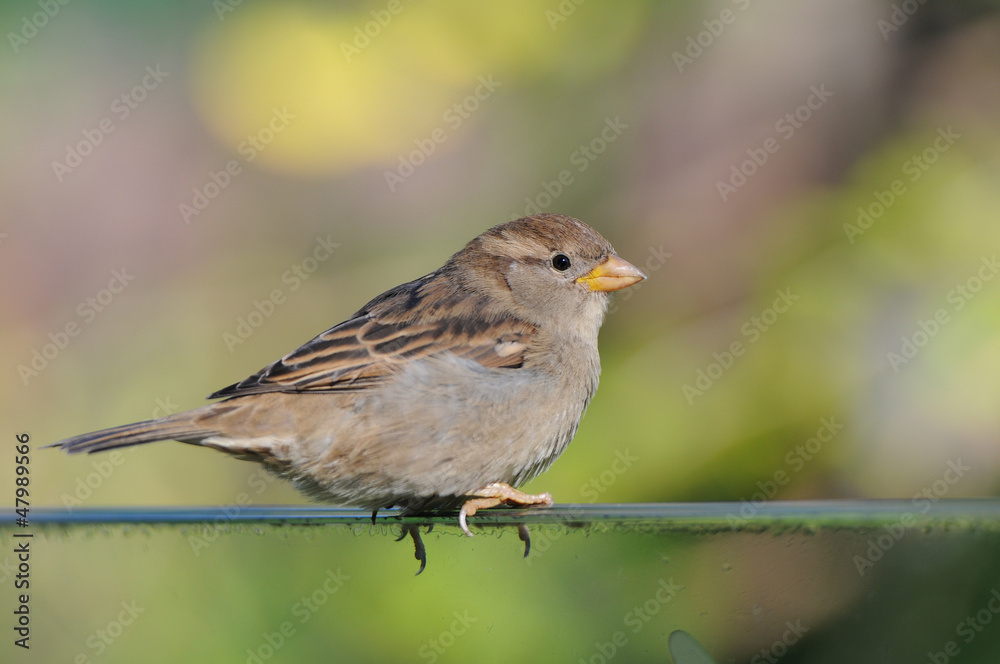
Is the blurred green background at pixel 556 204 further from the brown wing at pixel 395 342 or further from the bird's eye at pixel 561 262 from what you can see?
the brown wing at pixel 395 342

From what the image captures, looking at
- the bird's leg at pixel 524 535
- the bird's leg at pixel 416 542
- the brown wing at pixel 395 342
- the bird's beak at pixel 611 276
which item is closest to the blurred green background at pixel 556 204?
the bird's beak at pixel 611 276

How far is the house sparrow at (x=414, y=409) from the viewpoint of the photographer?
126 inches

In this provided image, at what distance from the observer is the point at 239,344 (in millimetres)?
4781

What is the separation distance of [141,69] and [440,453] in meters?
3.31

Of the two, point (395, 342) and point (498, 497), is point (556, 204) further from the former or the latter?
point (498, 497)

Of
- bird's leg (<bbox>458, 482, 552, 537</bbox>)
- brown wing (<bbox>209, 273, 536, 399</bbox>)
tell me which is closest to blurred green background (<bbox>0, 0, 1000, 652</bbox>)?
bird's leg (<bbox>458, 482, 552, 537</bbox>)

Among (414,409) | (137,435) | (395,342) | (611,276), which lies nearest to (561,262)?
(611,276)

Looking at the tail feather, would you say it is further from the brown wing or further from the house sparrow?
the brown wing

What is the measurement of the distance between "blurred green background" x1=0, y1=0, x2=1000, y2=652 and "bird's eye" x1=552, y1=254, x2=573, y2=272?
513 mm

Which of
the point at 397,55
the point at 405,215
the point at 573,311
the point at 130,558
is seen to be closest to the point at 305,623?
the point at 130,558

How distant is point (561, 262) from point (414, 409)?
98cm

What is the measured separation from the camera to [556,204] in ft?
16.0

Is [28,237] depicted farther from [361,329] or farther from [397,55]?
[361,329]

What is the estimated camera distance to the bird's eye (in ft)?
12.9
